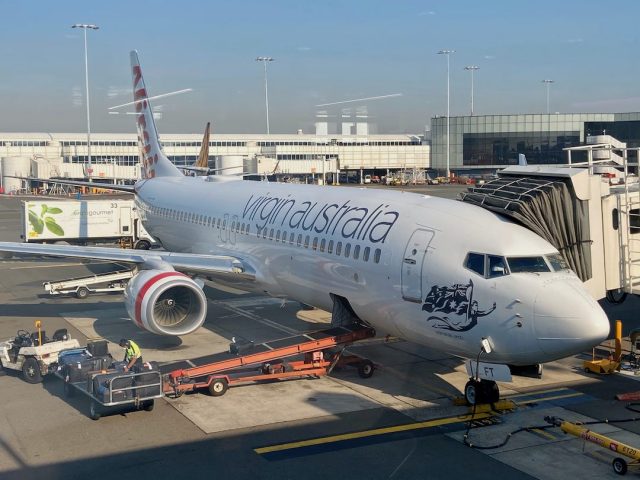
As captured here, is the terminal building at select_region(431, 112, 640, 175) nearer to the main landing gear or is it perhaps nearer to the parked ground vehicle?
the main landing gear

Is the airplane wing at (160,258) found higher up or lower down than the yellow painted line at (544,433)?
higher up

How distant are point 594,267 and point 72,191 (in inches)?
3878

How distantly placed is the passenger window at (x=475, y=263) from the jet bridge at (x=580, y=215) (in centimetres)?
193

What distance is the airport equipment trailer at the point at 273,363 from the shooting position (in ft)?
52.5

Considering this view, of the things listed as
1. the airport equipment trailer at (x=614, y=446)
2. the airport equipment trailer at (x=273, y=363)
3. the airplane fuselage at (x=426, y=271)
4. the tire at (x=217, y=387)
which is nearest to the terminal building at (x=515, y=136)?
the airplane fuselage at (x=426, y=271)

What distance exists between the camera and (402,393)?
1622 cm

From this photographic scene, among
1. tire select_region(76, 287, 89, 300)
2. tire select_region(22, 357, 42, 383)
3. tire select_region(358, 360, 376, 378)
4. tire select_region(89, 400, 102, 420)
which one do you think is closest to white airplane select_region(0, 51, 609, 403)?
tire select_region(358, 360, 376, 378)

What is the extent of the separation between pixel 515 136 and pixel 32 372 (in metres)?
87.6

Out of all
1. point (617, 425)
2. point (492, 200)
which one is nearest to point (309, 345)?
point (492, 200)

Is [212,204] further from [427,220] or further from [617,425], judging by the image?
[617,425]

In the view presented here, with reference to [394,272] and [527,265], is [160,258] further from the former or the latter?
[527,265]

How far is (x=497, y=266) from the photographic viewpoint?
14.0m

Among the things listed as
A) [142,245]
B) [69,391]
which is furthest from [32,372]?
[142,245]

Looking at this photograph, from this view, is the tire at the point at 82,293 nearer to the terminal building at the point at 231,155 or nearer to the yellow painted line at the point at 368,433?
the yellow painted line at the point at 368,433
